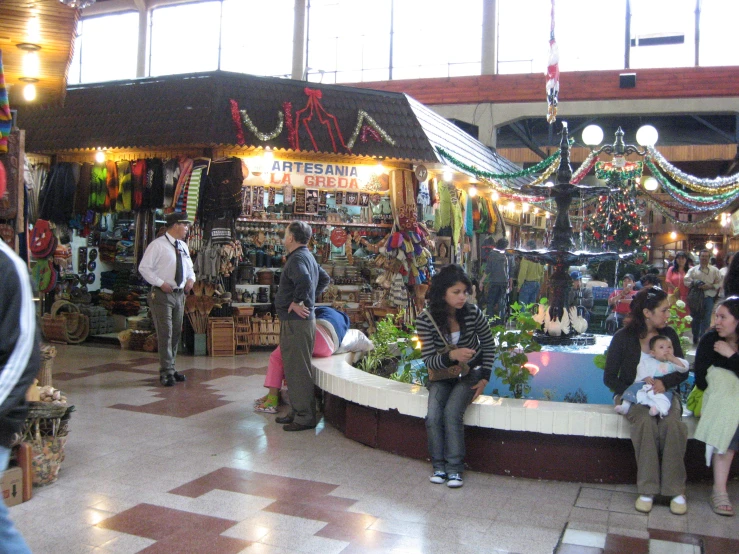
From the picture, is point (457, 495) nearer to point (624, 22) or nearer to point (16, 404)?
point (16, 404)

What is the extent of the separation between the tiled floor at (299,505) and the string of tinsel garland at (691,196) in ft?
23.6

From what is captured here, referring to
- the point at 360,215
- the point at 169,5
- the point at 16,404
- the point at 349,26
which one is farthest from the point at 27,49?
the point at 169,5

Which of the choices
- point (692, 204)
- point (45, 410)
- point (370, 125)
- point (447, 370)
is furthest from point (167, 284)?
point (692, 204)

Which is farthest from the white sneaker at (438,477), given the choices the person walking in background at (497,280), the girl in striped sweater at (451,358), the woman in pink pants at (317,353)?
the person walking in background at (497,280)

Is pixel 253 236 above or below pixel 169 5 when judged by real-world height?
below

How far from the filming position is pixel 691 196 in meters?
11.4

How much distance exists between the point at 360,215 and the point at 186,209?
2.71m

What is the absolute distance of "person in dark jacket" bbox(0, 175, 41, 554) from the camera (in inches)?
92.4

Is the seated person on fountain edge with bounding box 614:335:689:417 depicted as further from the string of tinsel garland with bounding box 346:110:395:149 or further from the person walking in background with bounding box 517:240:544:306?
the person walking in background with bounding box 517:240:544:306

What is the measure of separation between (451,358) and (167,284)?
4.05 metres

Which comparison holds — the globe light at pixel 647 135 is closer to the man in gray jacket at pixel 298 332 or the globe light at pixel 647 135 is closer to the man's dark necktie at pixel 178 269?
the man in gray jacket at pixel 298 332

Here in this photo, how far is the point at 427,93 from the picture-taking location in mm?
21328

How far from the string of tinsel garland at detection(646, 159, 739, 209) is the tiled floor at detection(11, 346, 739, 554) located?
7.18m

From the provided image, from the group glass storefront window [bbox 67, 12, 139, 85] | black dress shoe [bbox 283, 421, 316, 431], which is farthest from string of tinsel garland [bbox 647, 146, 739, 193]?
glass storefront window [bbox 67, 12, 139, 85]
